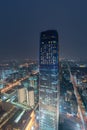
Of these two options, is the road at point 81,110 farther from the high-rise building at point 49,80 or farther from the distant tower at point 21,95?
the distant tower at point 21,95

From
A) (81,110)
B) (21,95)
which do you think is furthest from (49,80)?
(21,95)

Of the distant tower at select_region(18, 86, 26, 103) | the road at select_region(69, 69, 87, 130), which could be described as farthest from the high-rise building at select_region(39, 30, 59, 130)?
the distant tower at select_region(18, 86, 26, 103)

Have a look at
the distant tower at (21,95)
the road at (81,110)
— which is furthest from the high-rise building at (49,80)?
the distant tower at (21,95)

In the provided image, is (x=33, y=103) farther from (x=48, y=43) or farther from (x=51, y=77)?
(x=48, y=43)

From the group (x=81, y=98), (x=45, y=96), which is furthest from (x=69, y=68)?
(x=45, y=96)

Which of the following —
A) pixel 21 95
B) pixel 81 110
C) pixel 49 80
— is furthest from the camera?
pixel 21 95

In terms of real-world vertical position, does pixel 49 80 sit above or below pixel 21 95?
above

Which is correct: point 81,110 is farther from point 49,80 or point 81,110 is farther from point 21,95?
point 21,95

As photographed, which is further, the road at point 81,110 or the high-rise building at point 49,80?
the road at point 81,110

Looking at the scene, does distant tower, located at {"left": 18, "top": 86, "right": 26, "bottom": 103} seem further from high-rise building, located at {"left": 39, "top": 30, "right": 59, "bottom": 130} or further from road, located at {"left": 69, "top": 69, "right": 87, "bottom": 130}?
road, located at {"left": 69, "top": 69, "right": 87, "bottom": 130}
